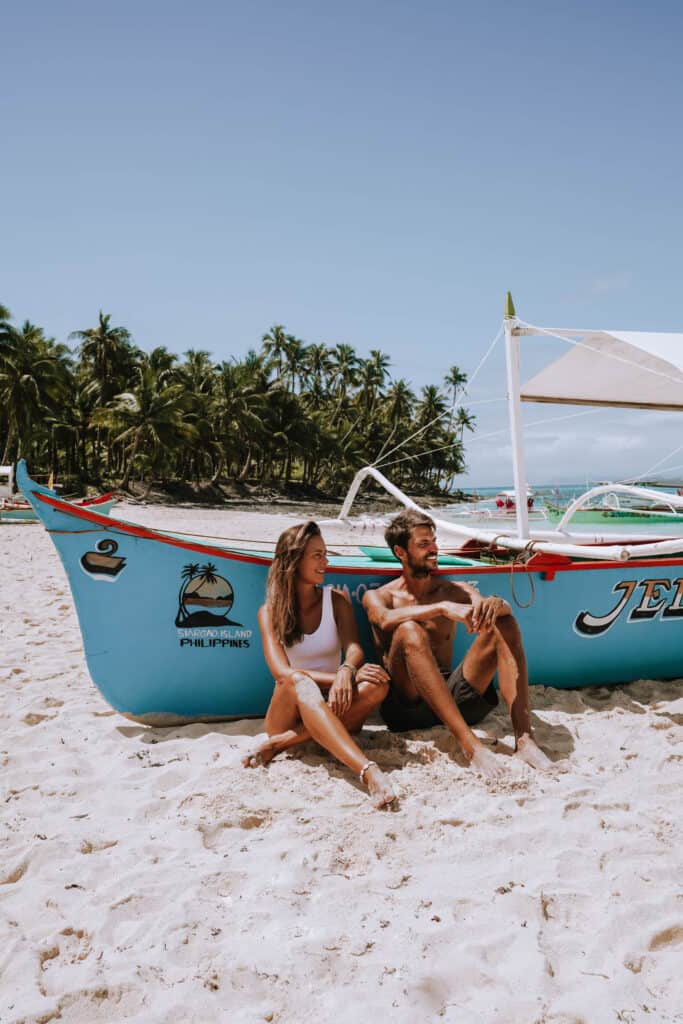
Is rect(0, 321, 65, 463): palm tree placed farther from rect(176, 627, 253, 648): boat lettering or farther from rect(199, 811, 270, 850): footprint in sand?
rect(199, 811, 270, 850): footprint in sand

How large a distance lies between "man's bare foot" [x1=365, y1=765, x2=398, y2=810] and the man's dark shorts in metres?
0.56

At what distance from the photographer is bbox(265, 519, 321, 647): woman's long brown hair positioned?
2.90 meters

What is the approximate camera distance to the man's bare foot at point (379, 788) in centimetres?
239

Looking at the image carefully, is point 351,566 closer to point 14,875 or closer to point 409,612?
point 409,612

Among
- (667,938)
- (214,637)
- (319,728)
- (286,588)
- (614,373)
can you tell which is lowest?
(667,938)

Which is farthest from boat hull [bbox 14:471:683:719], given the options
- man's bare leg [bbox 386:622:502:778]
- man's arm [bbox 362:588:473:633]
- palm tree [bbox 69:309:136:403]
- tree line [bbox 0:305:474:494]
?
palm tree [bbox 69:309:136:403]

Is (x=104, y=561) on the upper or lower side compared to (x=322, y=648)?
upper

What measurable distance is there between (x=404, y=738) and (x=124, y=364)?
1365 inches

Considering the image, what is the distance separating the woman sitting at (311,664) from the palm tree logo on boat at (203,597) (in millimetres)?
388

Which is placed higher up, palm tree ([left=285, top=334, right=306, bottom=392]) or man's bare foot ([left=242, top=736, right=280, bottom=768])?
palm tree ([left=285, top=334, right=306, bottom=392])

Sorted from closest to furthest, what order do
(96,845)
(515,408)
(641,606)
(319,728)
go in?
1. (96,845)
2. (319,728)
3. (641,606)
4. (515,408)

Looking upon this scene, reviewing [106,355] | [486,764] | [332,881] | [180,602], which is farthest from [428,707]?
[106,355]

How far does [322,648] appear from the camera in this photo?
2939 millimetres

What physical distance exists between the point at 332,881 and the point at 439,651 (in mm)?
1252
